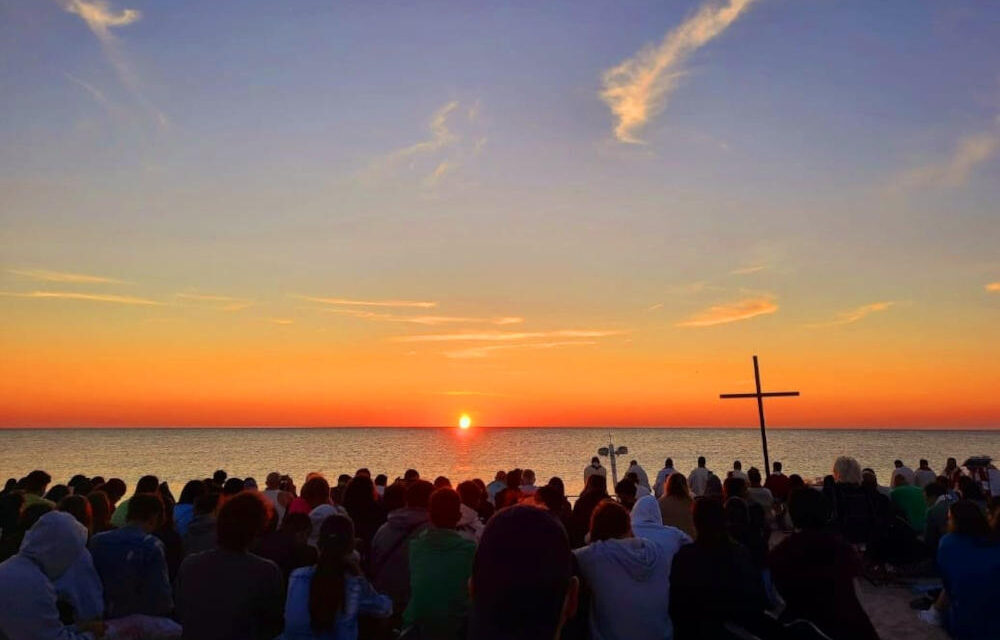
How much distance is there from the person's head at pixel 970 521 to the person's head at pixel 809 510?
2265 mm

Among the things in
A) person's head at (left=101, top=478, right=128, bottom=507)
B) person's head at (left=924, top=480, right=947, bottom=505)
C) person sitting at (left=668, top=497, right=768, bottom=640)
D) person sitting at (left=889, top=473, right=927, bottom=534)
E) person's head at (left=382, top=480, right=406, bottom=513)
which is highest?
person's head at (left=101, top=478, right=128, bottom=507)

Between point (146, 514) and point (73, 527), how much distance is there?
2.53 feet

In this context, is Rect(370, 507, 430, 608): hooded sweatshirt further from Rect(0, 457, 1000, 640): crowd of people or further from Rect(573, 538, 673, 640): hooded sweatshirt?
Rect(573, 538, 673, 640): hooded sweatshirt

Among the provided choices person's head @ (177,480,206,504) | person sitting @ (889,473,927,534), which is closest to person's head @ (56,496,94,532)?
person's head @ (177,480,206,504)

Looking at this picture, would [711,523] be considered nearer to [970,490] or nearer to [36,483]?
[36,483]

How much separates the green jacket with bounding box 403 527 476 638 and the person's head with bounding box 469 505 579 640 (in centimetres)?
329

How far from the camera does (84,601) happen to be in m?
4.95

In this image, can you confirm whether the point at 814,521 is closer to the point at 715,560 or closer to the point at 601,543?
the point at 715,560

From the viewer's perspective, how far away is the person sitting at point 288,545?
19.6 feet

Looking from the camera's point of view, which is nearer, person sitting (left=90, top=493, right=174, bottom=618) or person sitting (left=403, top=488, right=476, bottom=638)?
person sitting (left=403, top=488, right=476, bottom=638)

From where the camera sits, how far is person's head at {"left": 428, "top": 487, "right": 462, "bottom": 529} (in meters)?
5.21

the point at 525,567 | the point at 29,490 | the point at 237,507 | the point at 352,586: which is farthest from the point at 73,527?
the point at 29,490

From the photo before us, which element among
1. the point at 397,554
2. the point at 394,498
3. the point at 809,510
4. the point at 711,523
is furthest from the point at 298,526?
the point at 809,510

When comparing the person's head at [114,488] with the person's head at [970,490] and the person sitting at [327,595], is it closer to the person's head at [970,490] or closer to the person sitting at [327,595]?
the person sitting at [327,595]
